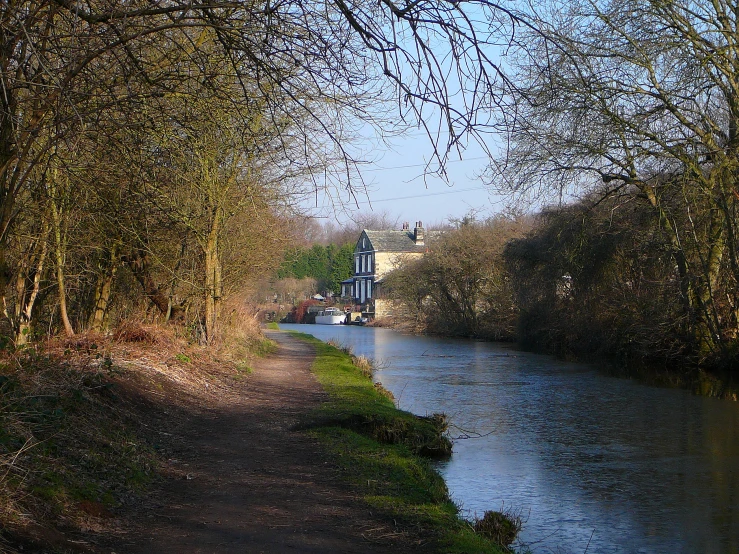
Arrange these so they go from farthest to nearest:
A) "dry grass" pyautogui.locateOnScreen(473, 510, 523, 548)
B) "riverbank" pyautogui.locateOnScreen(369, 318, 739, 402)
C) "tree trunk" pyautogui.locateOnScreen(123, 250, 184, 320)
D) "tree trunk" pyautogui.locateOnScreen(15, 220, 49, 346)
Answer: "riverbank" pyautogui.locateOnScreen(369, 318, 739, 402) → "tree trunk" pyautogui.locateOnScreen(123, 250, 184, 320) → "tree trunk" pyautogui.locateOnScreen(15, 220, 49, 346) → "dry grass" pyautogui.locateOnScreen(473, 510, 523, 548)

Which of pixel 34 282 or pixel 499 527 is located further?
pixel 34 282

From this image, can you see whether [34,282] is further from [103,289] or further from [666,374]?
[666,374]

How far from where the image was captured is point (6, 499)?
507cm

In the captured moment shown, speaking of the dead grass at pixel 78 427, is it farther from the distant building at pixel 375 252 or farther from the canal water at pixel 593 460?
the distant building at pixel 375 252

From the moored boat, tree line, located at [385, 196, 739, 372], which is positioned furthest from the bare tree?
the moored boat

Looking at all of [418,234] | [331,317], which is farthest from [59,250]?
[418,234]

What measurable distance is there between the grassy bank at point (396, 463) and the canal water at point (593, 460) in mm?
542

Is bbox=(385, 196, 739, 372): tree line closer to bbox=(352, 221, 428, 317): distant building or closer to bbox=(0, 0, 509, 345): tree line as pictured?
bbox=(0, 0, 509, 345): tree line

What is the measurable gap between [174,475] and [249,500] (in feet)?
3.88

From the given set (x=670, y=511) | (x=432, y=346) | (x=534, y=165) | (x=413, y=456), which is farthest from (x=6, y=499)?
(x=432, y=346)

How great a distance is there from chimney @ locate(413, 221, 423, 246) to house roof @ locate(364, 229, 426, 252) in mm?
331

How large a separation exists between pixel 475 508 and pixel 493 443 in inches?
155

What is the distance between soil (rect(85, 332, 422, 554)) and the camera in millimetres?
5559

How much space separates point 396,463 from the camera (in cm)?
856
